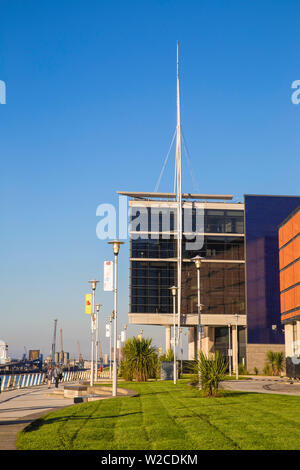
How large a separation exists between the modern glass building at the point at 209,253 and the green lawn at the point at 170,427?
62.8m

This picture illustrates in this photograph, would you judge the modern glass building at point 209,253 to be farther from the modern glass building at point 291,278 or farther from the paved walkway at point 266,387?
the paved walkway at point 266,387

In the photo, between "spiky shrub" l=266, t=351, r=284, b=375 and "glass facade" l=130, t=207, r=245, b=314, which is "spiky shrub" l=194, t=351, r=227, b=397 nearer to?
"spiky shrub" l=266, t=351, r=284, b=375

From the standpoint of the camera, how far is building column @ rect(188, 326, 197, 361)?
99375mm

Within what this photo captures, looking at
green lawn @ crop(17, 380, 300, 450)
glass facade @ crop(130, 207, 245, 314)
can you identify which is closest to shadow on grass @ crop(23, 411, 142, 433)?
green lawn @ crop(17, 380, 300, 450)

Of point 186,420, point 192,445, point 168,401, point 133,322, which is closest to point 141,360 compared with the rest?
point 168,401

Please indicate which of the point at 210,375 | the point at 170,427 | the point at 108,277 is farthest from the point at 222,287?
the point at 170,427

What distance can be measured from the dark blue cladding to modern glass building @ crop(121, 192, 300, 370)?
0.15 meters

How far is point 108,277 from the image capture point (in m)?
28.2

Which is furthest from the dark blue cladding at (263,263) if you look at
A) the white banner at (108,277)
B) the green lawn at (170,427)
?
the green lawn at (170,427)

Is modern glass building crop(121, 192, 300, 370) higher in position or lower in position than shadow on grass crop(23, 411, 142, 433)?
higher

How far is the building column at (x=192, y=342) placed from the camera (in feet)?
326

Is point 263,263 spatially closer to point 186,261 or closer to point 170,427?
point 186,261
